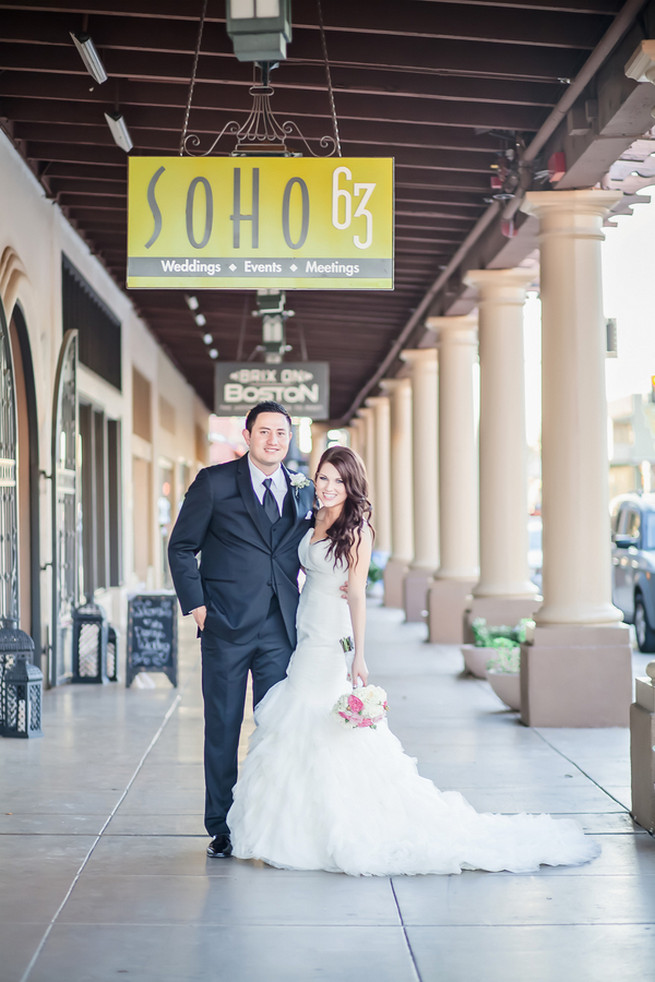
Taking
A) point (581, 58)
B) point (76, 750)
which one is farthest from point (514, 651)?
point (581, 58)

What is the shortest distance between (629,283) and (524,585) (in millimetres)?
3451

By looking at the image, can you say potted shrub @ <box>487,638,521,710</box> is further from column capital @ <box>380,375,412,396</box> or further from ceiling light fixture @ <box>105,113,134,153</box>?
column capital @ <box>380,375,412,396</box>

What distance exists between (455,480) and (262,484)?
30.1 feet

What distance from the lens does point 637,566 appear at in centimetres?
1348

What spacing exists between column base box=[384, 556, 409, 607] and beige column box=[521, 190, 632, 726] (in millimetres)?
11866

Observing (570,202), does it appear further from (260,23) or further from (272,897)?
(272,897)

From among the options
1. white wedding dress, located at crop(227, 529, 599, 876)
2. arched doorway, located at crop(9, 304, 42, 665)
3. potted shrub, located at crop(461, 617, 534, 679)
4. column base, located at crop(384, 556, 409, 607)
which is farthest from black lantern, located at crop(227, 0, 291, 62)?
column base, located at crop(384, 556, 409, 607)

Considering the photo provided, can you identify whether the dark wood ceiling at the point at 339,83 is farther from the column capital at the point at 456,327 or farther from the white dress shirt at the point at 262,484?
the column capital at the point at 456,327

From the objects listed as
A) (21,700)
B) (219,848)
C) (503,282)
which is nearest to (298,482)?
(219,848)

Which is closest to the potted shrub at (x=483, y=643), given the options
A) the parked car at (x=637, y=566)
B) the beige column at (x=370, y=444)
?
the parked car at (x=637, y=566)

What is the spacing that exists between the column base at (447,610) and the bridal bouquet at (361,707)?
9459 millimetres

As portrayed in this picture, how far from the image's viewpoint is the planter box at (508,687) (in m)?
9.09

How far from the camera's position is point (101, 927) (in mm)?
4117

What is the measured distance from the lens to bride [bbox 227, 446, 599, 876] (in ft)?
15.6
